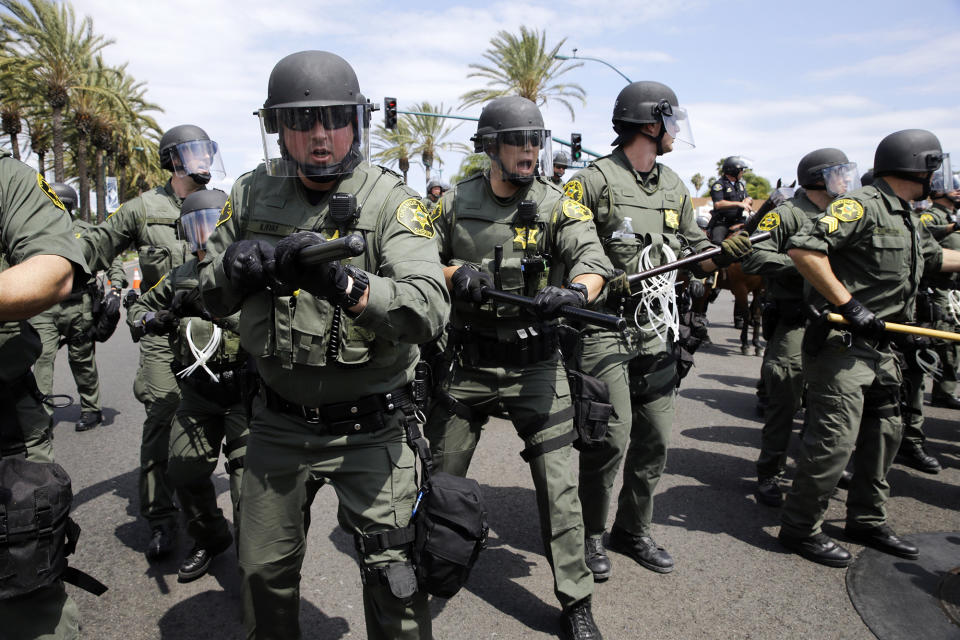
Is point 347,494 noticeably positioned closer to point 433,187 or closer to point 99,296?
point 99,296

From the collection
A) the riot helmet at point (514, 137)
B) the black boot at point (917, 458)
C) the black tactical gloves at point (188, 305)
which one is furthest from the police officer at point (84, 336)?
the black boot at point (917, 458)

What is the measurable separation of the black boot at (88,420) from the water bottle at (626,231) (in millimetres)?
5380

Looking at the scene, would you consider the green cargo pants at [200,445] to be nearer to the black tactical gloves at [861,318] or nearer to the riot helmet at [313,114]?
the riot helmet at [313,114]

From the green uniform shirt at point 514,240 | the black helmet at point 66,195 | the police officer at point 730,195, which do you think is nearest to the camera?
the green uniform shirt at point 514,240

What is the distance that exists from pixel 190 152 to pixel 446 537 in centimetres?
326

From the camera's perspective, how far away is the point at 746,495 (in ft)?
16.2

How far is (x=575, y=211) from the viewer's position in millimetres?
3418

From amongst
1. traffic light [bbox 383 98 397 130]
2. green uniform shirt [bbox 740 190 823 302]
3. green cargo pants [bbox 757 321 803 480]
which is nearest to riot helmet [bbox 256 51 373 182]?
green uniform shirt [bbox 740 190 823 302]

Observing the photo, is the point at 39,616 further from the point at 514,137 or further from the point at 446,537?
the point at 514,137

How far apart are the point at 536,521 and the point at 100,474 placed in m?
3.38

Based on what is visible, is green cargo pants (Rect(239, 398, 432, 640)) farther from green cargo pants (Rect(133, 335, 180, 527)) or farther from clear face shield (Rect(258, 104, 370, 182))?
green cargo pants (Rect(133, 335, 180, 527))

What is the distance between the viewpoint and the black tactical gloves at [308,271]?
6.21 ft

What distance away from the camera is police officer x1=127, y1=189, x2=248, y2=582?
3.61 m

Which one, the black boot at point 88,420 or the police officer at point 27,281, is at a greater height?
the police officer at point 27,281
